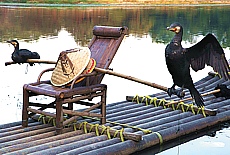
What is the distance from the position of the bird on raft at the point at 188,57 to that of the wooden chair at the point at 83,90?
3.09ft

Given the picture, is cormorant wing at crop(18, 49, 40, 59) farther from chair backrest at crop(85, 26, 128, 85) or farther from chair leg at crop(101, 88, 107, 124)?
chair leg at crop(101, 88, 107, 124)

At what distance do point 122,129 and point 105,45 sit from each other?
133 centimetres

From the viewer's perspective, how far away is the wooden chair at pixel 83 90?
23.5ft

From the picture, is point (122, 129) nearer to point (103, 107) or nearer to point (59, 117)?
point (103, 107)

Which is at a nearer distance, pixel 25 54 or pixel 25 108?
pixel 25 108

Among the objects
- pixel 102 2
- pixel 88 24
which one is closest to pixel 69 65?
pixel 88 24

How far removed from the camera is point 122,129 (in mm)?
7441

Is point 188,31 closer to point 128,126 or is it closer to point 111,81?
point 111,81

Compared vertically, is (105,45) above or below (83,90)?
above

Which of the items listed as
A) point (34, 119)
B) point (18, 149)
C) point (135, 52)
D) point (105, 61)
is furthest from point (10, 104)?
point (135, 52)

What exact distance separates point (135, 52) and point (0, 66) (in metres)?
5.00

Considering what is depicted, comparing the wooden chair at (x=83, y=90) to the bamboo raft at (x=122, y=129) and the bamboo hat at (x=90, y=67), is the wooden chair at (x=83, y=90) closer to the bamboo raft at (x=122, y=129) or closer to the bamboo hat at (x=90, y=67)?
the bamboo hat at (x=90, y=67)

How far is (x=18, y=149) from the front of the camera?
21.8 feet

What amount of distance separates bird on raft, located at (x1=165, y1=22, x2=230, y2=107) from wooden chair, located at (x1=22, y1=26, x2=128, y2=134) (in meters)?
0.94
